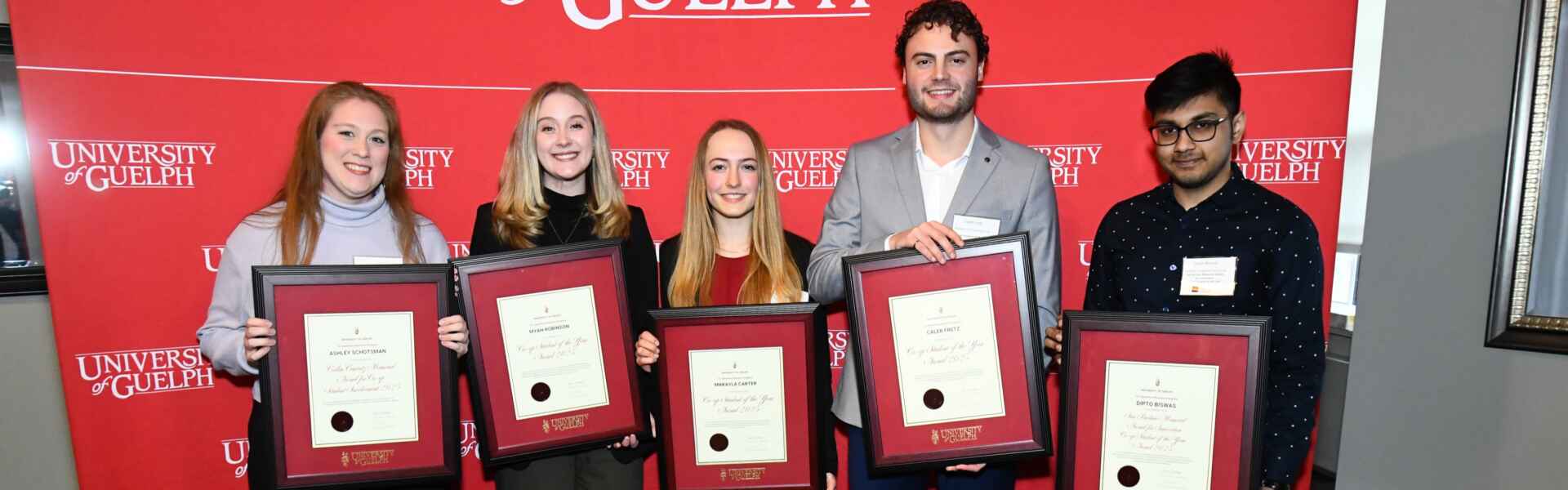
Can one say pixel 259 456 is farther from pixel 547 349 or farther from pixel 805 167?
pixel 805 167

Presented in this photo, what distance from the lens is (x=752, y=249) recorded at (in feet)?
9.12

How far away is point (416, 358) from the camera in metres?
2.28

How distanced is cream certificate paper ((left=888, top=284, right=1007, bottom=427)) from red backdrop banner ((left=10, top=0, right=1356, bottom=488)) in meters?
1.38

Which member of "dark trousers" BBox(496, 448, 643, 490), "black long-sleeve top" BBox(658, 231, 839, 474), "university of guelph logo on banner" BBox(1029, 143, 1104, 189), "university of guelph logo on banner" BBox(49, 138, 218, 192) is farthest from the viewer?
"university of guelph logo on banner" BBox(1029, 143, 1104, 189)

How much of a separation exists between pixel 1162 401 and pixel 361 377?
2.39 m

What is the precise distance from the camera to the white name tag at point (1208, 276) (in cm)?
219

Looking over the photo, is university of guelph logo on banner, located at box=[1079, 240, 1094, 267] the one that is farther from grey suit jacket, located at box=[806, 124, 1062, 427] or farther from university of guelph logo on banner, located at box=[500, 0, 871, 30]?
university of guelph logo on banner, located at box=[500, 0, 871, 30]

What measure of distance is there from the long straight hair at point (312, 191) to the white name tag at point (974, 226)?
6.17 ft

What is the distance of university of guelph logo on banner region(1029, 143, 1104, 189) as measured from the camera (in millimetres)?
3408

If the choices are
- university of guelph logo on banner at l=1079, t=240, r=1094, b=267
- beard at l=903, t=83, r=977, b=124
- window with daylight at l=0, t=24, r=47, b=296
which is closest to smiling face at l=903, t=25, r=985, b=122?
beard at l=903, t=83, r=977, b=124

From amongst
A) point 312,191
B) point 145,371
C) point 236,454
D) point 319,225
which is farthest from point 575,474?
point 145,371

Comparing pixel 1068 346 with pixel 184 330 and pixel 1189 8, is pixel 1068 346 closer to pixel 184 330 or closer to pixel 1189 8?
pixel 1189 8

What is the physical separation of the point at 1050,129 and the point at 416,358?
2.80m

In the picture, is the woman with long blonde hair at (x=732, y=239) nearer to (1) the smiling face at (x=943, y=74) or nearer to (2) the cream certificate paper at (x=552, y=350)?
(2) the cream certificate paper at (x=552, y=350)
